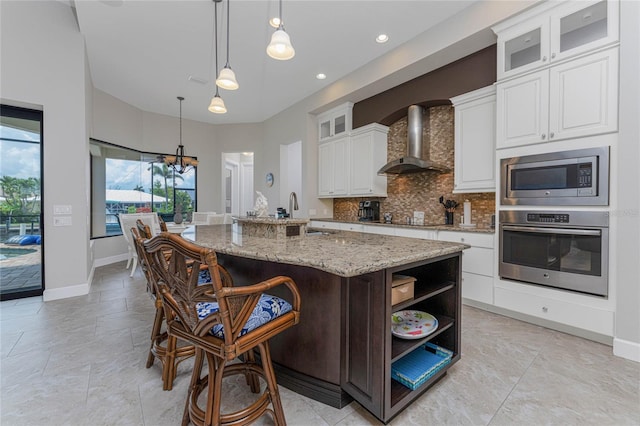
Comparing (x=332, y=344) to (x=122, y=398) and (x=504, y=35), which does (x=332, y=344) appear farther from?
(x=504, y=35)

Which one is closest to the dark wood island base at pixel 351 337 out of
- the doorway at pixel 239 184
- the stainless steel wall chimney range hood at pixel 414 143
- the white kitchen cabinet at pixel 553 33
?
the white kitchen cabinet at pixel 553 33

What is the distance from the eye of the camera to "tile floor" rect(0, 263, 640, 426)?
1438 mm

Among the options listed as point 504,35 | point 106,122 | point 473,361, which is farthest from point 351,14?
point 106,122

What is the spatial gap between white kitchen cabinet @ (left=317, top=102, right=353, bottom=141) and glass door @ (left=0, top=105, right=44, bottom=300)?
404cm

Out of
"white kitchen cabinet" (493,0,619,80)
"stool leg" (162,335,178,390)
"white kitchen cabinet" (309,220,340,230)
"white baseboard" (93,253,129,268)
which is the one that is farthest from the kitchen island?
"white baseboard" (93,253,129,268)

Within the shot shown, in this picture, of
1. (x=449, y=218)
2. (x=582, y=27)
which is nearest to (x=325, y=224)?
(x=449, y=218)

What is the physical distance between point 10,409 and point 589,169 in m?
4.20

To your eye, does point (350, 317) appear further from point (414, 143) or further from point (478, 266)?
point (414, 143)

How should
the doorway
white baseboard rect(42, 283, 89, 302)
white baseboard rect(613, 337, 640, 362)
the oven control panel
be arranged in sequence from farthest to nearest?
the doorway → white baseboard rect(42, 283, 89, 302) → the oven control panel → white baseboard rect(613, 337, 640, 362)

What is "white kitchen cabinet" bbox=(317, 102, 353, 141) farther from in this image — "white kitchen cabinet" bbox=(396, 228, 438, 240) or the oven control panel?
the oven control panel

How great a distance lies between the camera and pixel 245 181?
8922mm

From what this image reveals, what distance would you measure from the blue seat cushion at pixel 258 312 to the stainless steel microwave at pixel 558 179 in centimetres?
248

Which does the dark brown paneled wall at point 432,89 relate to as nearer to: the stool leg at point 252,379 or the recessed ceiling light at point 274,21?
the recessed ceiling light at point 274,21

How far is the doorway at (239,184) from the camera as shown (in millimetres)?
8555
